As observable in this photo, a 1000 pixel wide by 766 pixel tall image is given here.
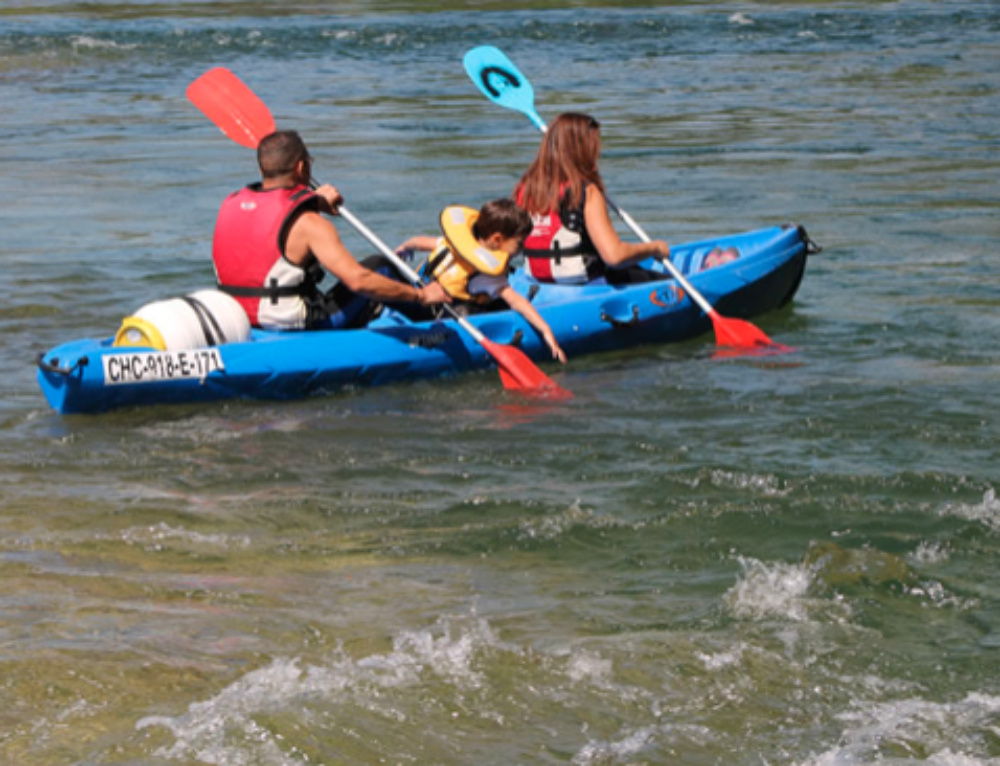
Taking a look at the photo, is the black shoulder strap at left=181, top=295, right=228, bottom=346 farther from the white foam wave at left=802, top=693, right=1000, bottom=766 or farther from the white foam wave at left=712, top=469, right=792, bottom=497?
the white foam wave at left=802, top=693, right=1000, bottom=766

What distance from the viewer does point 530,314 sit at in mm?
7789

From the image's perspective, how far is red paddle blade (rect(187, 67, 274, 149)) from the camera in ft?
27.2

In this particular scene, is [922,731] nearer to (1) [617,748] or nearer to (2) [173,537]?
(1) [617,748]

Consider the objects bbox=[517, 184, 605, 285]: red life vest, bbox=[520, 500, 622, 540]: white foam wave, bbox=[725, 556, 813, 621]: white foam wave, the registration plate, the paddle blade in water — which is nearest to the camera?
bbox=[725, 556, 813, 621]: white foam wave

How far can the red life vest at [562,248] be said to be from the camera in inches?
322

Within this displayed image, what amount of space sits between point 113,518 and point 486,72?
5405 millimetres

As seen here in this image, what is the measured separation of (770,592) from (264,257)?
3118 mm

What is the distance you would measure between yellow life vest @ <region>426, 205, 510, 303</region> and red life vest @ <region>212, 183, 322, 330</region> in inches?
30.2

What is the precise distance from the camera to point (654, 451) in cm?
637

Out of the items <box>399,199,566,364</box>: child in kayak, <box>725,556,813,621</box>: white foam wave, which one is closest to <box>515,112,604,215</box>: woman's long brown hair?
<box>399,199,566,364</box>: child in kayak

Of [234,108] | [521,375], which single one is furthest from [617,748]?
[234,108]

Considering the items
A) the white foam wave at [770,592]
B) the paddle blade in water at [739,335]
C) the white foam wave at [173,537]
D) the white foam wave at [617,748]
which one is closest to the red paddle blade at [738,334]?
the paddle blade in water at [739,335]

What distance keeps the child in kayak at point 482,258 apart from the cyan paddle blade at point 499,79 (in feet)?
7.81

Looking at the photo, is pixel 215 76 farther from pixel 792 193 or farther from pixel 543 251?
pixel 792 193
